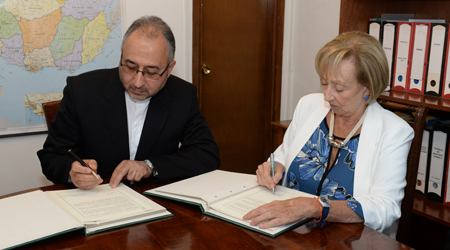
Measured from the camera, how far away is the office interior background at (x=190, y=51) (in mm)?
2750

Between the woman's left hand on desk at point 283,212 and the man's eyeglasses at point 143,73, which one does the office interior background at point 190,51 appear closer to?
the man's eyeglasses at point 143,73

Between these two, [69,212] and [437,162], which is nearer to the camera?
[69,212]

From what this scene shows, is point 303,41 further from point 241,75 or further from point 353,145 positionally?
point 353,145

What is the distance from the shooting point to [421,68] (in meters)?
2.33

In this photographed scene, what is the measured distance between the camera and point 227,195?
1480 mm

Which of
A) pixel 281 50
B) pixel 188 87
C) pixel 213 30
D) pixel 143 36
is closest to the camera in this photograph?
pixel 143 36

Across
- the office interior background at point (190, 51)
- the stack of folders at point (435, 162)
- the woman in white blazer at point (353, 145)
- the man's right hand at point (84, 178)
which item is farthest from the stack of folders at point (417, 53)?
the man's right hand at point (84, 178)

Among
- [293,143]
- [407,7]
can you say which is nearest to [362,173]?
[293,143]

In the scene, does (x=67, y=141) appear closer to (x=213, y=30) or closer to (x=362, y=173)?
(x=362, y=173)

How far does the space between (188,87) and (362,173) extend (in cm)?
101

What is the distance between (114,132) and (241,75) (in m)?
2.15

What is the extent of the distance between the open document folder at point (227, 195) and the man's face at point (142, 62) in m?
0.51

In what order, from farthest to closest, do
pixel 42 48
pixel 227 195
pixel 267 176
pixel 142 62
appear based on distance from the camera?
1. pixel 42 48
2. pixel 142 62
3. pixel 267 176
4. pixel 227 195

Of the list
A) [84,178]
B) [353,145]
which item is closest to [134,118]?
[84,178]
